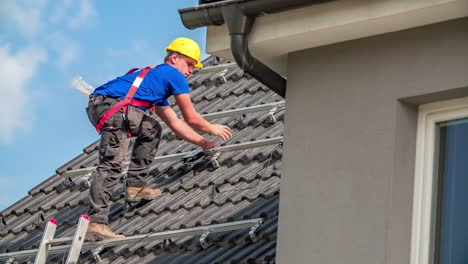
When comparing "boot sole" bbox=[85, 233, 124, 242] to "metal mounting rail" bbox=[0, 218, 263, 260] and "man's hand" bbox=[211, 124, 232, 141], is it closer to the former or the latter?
"metal mounting rail" bbox=[0, 218, 263, 260]

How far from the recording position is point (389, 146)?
5465mm

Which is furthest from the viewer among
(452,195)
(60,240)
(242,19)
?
(60,240)

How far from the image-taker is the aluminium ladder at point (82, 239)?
7184mm

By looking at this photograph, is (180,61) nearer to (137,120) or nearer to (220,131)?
(137,120)

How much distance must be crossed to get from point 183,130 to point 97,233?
2.92 feet

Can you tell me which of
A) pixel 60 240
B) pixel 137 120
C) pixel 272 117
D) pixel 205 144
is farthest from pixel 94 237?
pixel 272 117

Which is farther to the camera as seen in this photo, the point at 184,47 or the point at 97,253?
the point at 184,47

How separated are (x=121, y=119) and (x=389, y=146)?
2941 millimetres

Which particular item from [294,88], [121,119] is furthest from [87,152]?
[294,88]

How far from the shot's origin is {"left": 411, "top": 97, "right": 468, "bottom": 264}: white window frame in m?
5.40

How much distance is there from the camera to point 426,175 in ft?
18.1

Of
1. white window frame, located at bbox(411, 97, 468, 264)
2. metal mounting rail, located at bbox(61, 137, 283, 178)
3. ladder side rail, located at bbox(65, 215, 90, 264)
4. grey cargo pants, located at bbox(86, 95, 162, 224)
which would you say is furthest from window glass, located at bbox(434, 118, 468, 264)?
grey cargo pants, located at bbox(86, 95, 162, 224)

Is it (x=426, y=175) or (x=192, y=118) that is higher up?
(x=192, y=118)

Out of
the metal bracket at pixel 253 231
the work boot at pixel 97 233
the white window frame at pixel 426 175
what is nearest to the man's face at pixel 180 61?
the work boot at pixel 97 233
